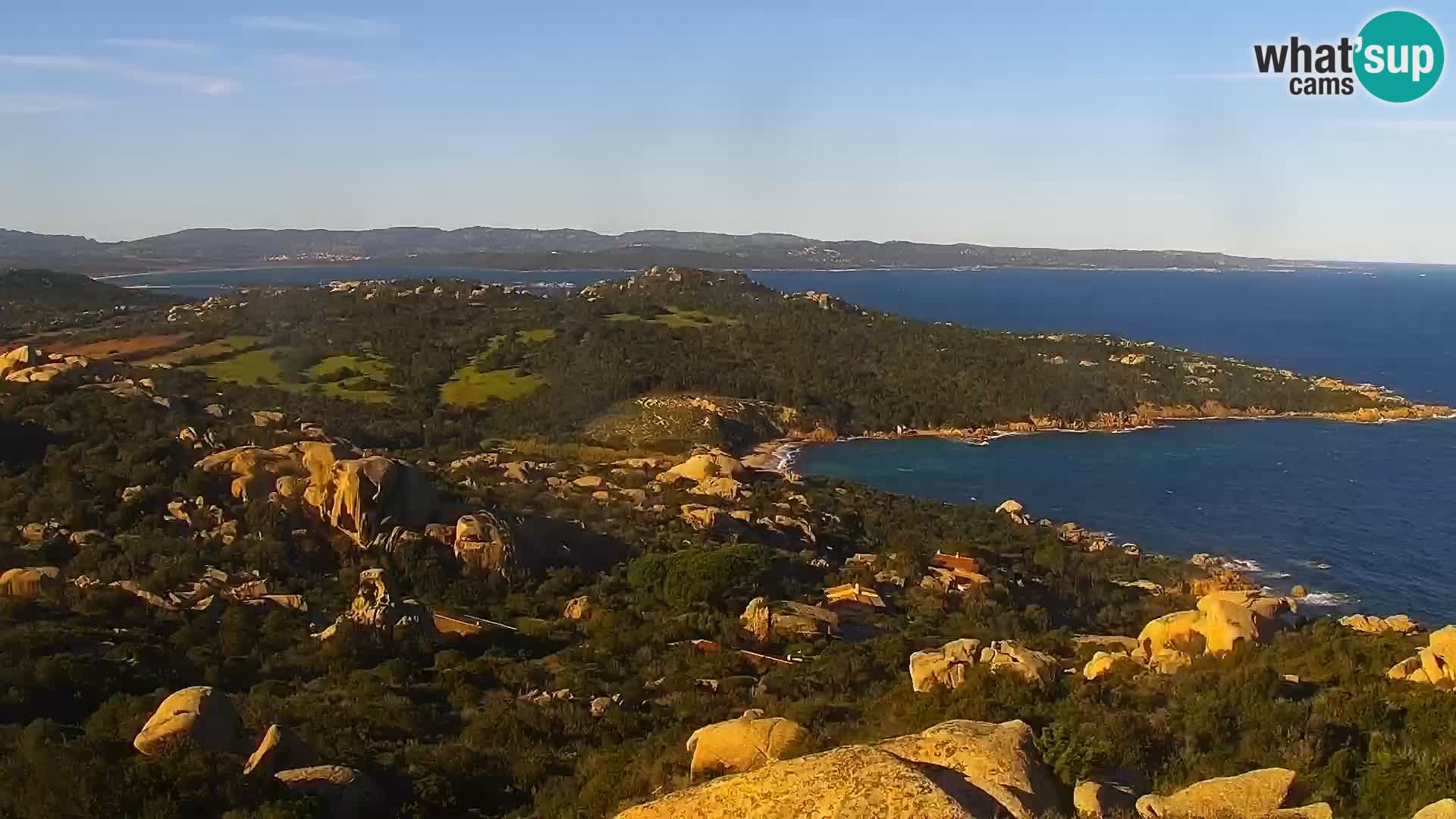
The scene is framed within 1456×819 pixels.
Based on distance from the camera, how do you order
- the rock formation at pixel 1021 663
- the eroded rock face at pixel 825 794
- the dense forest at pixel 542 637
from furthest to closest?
the rock formation at pixel 1021 663, the dense forest at pixel 542 637, the eroded rock face at pixel 825 794

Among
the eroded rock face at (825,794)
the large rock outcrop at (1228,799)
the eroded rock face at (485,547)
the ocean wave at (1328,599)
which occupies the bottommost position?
the ocean wave at (1328,599)

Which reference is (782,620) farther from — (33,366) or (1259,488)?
(1259,488)

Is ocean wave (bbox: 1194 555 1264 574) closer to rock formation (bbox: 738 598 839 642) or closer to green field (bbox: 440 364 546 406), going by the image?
rock formation (bbox: 738 598 839 642)

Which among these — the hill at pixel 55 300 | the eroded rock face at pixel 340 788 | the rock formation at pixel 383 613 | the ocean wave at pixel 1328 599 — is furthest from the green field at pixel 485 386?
the eroded rock face at pixel 340 788

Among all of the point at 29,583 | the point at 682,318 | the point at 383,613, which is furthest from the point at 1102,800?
the point at 682,318

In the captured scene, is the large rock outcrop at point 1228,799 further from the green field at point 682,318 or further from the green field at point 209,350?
the green field at point 682,318

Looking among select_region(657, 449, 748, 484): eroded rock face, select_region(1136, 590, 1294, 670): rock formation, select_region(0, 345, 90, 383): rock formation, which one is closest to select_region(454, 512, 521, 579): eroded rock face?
select_region(1136, 590, 1294, 670): rock formation
